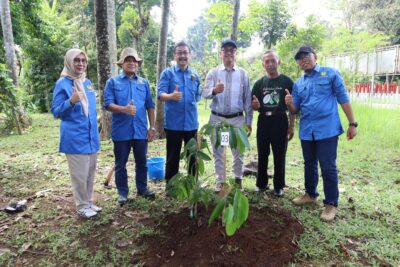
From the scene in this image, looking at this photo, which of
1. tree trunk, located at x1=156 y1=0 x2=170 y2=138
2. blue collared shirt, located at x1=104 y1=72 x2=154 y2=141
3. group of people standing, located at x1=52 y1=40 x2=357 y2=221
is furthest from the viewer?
tree trunk, located at x1=156 y1=0 x2=170 y2=138

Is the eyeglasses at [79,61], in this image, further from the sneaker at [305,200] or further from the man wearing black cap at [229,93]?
the sneaker at [305,200]

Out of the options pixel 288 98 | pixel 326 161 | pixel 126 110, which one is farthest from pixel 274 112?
pixel 126 110

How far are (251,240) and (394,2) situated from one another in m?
24.6

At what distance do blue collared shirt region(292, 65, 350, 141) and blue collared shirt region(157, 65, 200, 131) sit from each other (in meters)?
1.37

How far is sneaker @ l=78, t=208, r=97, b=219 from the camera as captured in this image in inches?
138

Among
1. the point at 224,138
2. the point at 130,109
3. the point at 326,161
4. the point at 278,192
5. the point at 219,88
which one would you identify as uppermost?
the point at 219,88

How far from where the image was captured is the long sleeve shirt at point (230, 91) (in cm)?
399

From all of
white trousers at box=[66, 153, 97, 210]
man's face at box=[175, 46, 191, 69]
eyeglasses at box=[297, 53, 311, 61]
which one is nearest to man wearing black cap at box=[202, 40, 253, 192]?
man's face at box=[175, 46, 191, 69]

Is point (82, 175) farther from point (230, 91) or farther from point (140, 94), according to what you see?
point (230, 91)

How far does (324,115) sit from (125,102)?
2250 millimetres

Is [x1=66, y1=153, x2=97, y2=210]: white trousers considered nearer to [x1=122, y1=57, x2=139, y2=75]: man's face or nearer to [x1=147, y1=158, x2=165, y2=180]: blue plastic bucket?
[x1=122, y1=57, x2=139, y2=75]: man's face

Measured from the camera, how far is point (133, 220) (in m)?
3.51

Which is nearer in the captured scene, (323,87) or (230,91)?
(323,87)

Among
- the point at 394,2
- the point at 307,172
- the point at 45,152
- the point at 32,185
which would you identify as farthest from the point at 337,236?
the point at 394,2
